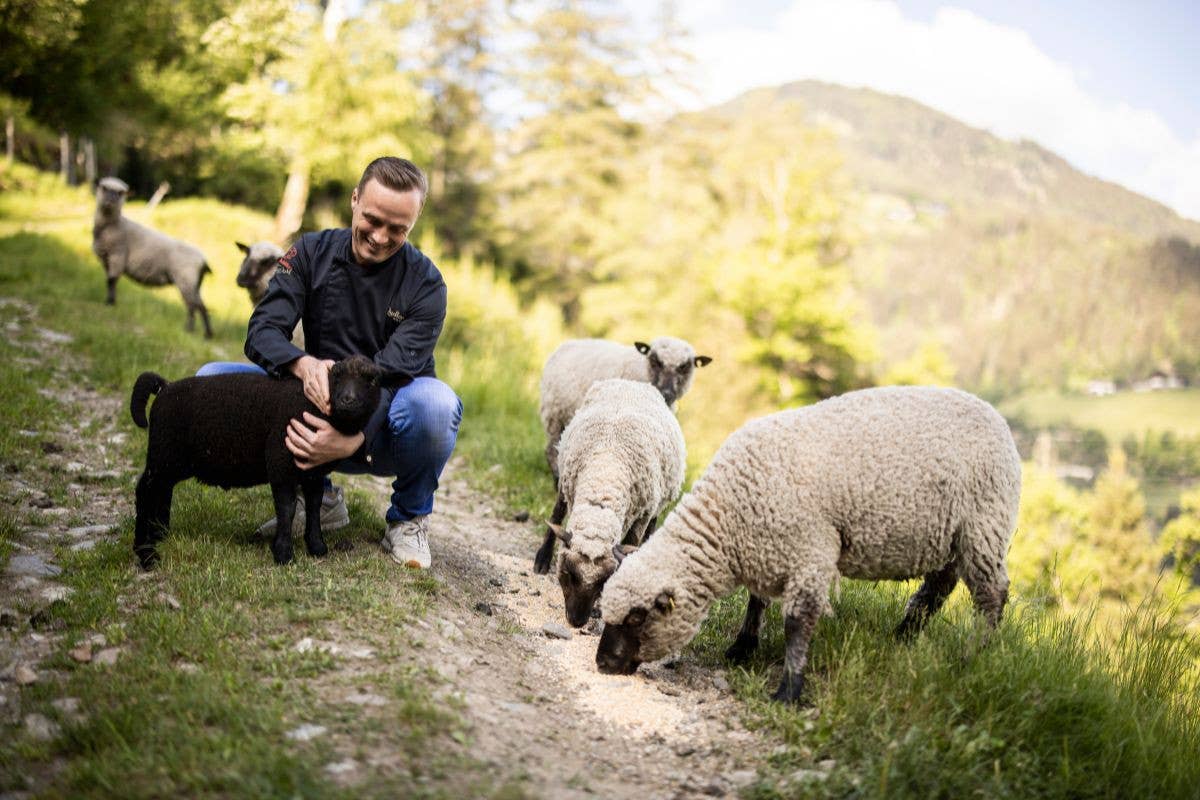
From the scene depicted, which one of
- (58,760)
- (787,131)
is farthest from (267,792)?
(787,131)

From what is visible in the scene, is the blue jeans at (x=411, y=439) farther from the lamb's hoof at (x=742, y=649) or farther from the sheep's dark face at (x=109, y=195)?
the sheep's dark face at (x=109, y=195)

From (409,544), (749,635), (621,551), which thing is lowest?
(749,635)

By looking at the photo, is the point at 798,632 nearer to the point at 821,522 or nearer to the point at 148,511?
the point at 821,522

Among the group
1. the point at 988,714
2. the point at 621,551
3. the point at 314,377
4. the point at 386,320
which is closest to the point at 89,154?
the point at 386,320

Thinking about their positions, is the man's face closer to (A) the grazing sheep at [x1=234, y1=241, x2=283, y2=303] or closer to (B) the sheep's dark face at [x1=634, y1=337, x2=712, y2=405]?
(B) the sheep's dark face at [x1=634, y1=337, x2=712, y2=405]

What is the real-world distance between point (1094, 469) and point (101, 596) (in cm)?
11029

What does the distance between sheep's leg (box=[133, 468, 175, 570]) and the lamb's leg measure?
2.03 ft

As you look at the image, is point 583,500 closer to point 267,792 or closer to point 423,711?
point 423,711

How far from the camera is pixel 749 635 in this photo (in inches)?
177

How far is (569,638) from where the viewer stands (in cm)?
455

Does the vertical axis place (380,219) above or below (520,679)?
above

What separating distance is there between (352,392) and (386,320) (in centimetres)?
83

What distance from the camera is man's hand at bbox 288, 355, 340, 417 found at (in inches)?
162

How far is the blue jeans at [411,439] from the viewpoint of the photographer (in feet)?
15.2
